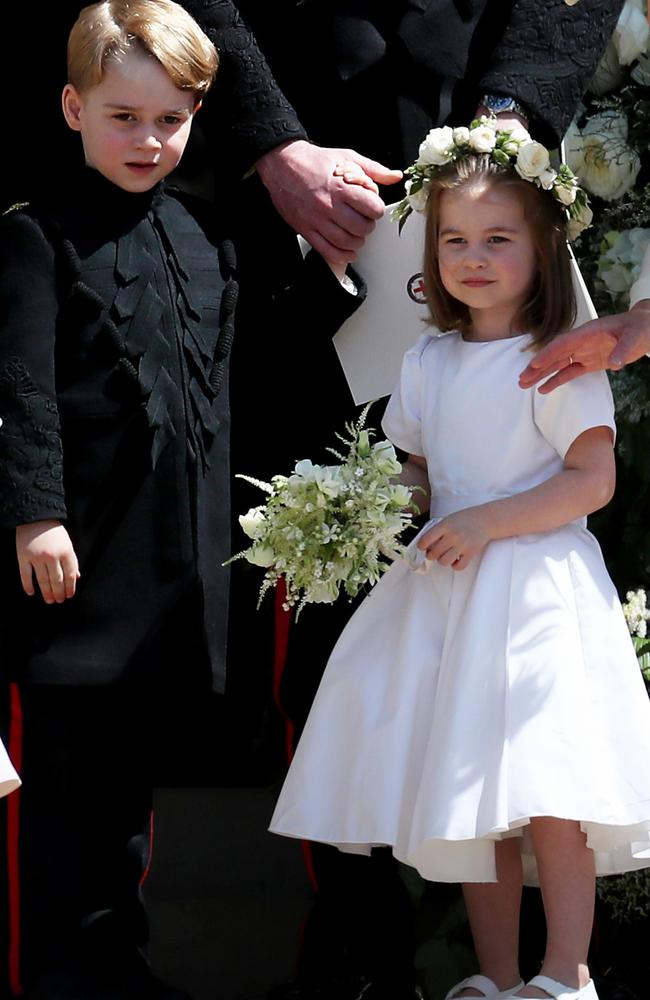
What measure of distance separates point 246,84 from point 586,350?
0.91 m

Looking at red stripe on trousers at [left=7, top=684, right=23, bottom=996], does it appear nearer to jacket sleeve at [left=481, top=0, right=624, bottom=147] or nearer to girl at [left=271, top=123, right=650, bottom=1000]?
girl at [left=271, top=123, right=650, bottom=1000]

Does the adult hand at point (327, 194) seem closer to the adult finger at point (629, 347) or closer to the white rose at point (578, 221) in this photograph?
the white rose at point (578, 221)

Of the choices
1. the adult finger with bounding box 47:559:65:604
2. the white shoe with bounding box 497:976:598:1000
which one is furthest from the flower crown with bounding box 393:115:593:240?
the white shoe with bounding box 497:976:598:1000

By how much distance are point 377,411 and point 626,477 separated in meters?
0.64

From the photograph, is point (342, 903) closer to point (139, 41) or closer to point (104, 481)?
point (104, 481)

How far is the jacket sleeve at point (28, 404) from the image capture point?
3.21 metres

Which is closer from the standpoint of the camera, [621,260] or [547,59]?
[547,59]

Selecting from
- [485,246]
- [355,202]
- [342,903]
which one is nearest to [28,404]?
[355,202]

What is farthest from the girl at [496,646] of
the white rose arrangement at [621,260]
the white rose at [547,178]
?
the white rose arrangement at [621,260]

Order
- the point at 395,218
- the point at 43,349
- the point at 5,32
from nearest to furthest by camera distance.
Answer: the point at 43,349 < the point at 395,218 < the point at 5,32

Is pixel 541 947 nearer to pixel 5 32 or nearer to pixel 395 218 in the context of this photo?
pixel 395 218

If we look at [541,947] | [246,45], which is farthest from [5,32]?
[541,947]

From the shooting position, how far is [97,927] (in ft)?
11.0

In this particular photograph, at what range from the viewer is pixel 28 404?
3.21 metres
